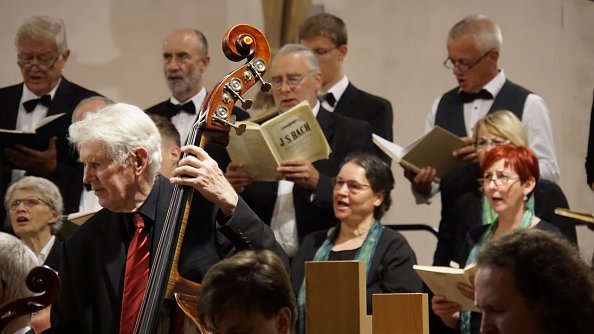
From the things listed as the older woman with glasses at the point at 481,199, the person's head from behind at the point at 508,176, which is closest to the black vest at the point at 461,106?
the older woman with glasses at the point at 481,199

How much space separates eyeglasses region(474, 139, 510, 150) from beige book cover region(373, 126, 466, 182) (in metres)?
0.07

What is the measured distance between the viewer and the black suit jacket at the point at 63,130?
5.20 metres

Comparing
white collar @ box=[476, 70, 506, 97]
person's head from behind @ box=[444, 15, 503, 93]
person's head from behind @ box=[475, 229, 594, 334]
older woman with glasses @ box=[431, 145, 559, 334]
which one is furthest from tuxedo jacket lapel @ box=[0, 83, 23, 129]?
person's head from behind @ box=[475, 229, 594, 334]

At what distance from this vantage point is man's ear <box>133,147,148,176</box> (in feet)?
10.4

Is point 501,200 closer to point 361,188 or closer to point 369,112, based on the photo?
point 361,188

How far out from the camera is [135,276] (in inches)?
122

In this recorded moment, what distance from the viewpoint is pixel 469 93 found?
5176mm

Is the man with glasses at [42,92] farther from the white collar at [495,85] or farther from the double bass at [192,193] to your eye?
the double bass at [192,193]

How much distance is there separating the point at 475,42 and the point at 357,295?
2631 millimetres

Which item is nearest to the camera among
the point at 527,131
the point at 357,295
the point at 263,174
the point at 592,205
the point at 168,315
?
the point at 357,295

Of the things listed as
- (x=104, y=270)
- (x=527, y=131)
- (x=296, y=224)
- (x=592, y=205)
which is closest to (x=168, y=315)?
(x=104, y=270)

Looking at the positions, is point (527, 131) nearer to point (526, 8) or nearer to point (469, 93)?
point (469, 93)

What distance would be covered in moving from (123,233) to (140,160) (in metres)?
0.22

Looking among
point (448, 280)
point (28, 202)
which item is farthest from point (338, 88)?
point (448, 280)
